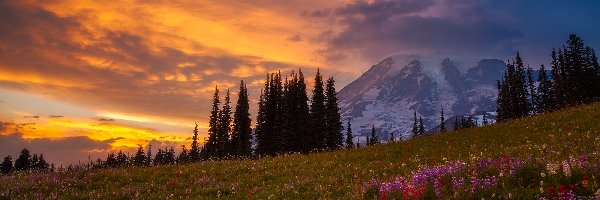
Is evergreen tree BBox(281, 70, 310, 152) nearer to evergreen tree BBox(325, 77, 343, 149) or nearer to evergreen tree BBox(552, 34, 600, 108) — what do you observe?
evergreen tree BBox(325, 77, 343, 149)

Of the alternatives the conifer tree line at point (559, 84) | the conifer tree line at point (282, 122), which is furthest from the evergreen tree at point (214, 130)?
the conifer tree line at point (559, 84)

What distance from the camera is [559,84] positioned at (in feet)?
335

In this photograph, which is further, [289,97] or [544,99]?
[544,99]

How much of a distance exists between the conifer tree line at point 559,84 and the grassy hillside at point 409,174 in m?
72.6

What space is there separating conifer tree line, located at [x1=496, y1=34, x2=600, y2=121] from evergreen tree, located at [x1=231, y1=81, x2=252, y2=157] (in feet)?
174

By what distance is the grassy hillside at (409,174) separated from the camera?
939 cm

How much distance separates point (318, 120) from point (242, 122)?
2244 centimetres

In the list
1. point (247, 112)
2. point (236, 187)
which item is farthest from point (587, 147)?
point (247, 112)

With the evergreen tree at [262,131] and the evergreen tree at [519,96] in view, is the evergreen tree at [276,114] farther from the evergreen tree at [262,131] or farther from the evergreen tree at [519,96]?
the evergreen tree at [519,96]

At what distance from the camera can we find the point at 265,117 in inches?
3374

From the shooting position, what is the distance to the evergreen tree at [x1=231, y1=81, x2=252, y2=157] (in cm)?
9131

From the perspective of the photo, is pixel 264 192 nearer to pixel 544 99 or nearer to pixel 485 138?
pixel 485 138

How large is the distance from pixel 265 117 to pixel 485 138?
208 ft

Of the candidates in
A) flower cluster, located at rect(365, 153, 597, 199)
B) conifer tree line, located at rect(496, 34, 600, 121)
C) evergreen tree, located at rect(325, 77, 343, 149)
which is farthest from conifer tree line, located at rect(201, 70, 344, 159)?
flower cluster, located at rect(365, 153, 597, 199)
